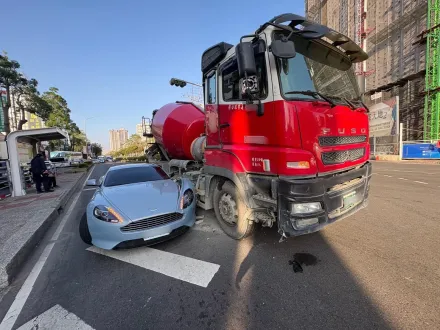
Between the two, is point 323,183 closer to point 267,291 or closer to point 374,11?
point 267,291

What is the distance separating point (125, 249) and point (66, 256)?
3.33 ft

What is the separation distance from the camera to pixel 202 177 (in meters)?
4.72

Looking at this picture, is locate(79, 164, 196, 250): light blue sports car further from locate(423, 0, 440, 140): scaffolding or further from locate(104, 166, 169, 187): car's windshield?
locate(423, 0, 440, 140): scaffolding

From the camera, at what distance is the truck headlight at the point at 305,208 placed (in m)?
2.83

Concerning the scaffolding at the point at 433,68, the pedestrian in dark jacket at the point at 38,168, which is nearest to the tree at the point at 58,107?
the pedestrian in dark jacket at the point at 38,168

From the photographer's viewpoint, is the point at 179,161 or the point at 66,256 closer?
the point at 66,256

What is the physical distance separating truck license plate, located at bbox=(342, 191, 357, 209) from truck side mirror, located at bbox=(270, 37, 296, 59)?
6.79ft

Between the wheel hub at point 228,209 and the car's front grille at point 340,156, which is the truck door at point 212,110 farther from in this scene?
the car's front grille at point 340,156

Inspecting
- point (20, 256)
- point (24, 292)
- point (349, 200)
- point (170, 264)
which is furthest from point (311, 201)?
point (20, 256)

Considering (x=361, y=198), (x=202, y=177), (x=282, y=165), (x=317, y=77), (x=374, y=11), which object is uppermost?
(x=374, y=11)

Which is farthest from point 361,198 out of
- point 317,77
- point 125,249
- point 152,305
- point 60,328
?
point 60,328

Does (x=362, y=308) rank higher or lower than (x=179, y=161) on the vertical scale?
lower

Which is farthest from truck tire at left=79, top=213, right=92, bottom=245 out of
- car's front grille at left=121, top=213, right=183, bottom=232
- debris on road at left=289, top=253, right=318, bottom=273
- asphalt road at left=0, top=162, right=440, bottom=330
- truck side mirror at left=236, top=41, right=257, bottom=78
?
truck side mirror at left=236, top=41, right=257, bottom=78

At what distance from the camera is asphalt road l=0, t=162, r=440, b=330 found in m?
2.19
